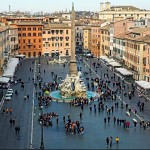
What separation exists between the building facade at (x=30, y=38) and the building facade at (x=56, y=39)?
60.9 inches

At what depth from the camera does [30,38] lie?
404 feet

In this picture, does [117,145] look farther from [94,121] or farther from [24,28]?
[24,28]

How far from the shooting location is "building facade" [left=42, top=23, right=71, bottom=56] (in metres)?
125

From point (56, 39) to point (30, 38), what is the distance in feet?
25.2

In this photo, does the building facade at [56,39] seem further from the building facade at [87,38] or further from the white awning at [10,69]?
the white awning at [10,69]

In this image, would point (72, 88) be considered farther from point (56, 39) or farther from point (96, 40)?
point (96, 40)

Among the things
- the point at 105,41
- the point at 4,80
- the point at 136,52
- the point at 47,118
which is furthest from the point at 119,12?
the point at 47,118

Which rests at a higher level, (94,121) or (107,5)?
(107,5)

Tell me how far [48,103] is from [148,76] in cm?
2328

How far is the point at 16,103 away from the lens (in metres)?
58.2

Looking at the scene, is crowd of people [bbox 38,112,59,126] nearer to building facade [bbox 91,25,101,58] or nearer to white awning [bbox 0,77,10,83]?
white awning [bbox 0,77,10,83]

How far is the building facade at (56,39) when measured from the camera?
125000mm

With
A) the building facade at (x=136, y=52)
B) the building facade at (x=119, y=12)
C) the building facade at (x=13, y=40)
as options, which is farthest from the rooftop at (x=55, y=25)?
the building facade at (x=136, y=52)

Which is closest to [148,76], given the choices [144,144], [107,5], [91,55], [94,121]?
[94,121]
